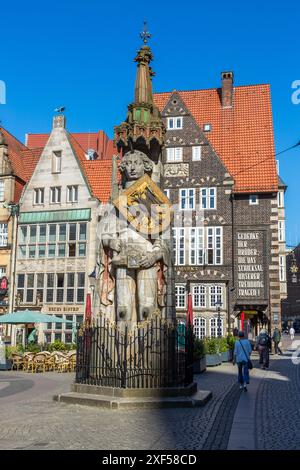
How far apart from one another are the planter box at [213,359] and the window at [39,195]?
60.0 ft

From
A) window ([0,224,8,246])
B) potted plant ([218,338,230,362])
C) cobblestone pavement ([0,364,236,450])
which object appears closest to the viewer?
cobblestone pavement ([0,364,236,450])

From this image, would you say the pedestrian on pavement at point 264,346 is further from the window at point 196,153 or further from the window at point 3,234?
the window at point 3,234

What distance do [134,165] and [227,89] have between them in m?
26.9

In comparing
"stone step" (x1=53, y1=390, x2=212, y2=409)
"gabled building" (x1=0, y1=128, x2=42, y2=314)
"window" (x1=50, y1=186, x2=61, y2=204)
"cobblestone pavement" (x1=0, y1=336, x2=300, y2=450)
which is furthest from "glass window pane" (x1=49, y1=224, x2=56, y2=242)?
"stone step" (x1=53, y1=390, x2=212, y2=409)

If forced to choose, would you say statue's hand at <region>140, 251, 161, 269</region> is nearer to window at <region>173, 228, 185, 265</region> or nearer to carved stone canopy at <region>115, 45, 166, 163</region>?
carved stone canopy at <region>115, 45, 166, 163</region>

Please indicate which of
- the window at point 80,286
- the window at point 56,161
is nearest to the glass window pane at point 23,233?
the window at point 56,161

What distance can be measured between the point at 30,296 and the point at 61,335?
10.4 ft

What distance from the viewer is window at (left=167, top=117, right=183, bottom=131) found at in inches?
1357

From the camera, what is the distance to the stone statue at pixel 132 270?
11344 mm

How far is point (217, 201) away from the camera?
33062 millimetres

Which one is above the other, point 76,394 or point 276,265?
point 276,265

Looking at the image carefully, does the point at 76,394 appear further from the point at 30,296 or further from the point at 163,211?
the point at 30,296

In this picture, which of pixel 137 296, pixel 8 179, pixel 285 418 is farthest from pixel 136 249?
pixel 8 179

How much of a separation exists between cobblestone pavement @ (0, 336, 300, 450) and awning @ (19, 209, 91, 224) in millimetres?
21652
